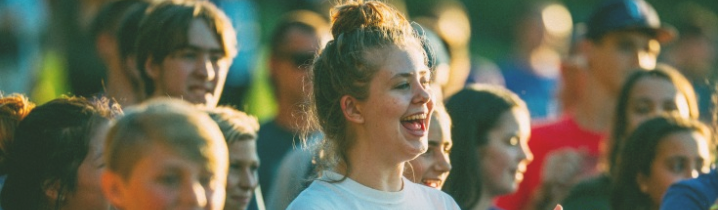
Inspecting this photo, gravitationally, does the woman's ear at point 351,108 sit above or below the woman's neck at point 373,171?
above

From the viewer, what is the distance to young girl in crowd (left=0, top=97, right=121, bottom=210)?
497cm

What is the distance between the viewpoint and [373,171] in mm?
4891

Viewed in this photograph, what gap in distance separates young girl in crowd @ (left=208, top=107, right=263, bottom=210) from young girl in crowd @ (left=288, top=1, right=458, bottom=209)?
726 mm

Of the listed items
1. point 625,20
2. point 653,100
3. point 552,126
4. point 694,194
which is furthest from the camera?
point 625,20

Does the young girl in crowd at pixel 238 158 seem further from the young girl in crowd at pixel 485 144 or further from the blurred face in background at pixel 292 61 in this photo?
the blurred face in background at pixel 292 61

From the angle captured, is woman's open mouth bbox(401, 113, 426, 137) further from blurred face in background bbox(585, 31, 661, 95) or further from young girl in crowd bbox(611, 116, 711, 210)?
blurred face in background bbox(585, 31, 661, 95)

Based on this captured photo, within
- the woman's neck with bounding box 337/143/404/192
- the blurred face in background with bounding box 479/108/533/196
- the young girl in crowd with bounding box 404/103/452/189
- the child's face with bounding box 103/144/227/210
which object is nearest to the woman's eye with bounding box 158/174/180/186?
the child's face with bounding box 103/144/227/210

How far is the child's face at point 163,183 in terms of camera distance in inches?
162

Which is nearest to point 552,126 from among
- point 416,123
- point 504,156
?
point 504,156

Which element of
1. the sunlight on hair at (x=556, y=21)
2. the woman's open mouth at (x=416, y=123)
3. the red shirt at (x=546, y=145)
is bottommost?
the sunlight on hair at (x=556, y=21)

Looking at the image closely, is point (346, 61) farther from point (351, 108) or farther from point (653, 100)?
point (653, 100)

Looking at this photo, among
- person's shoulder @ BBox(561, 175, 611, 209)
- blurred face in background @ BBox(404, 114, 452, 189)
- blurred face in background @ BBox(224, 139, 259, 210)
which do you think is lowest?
person's shoulder @ BBox(561, 175, 611, 209)

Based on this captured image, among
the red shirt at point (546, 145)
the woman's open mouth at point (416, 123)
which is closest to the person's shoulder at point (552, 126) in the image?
the red shirt at point (546, 145)

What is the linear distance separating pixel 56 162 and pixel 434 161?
5.49 ft
